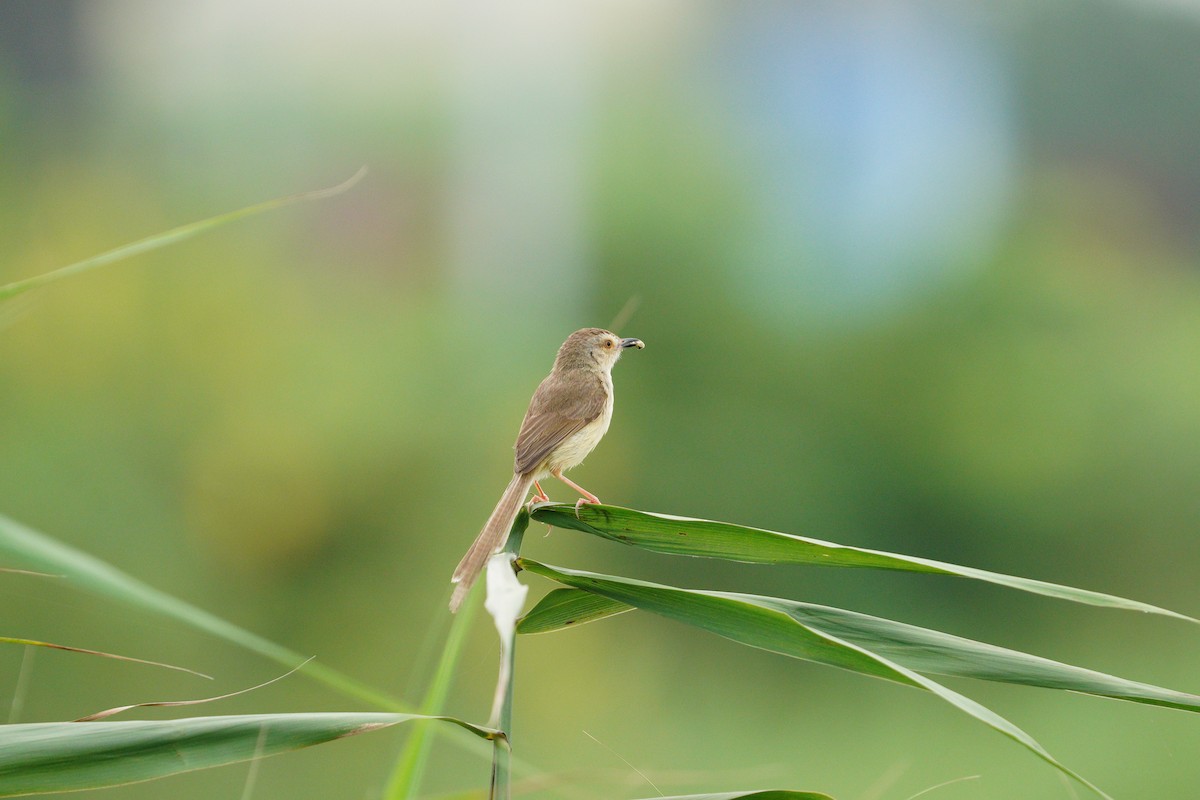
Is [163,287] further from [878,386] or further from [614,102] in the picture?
[878,386]

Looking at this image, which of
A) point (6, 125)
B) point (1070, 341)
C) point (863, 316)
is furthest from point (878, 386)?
point (6, 125)

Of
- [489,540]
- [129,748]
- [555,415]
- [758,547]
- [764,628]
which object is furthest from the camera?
[555,415]

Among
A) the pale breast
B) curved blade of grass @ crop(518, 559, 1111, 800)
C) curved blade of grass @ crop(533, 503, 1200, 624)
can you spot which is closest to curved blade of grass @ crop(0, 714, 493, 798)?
curved blade of grass @ crop(518, 559, 1111, 800)

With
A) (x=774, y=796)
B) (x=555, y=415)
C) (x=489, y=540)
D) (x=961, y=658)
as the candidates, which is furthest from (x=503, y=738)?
(x=555, y=415)

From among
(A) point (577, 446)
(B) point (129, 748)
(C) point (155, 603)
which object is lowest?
(B) point (129, 748)

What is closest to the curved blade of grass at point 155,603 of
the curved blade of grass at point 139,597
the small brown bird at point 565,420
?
the curved blade of grass at point 139,597

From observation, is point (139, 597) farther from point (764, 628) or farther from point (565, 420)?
point (565, 420)

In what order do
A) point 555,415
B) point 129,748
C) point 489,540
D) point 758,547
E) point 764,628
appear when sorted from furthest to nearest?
point 555,415 < point 489,540 < point 758,547 < point 764,628 < point 129,748
